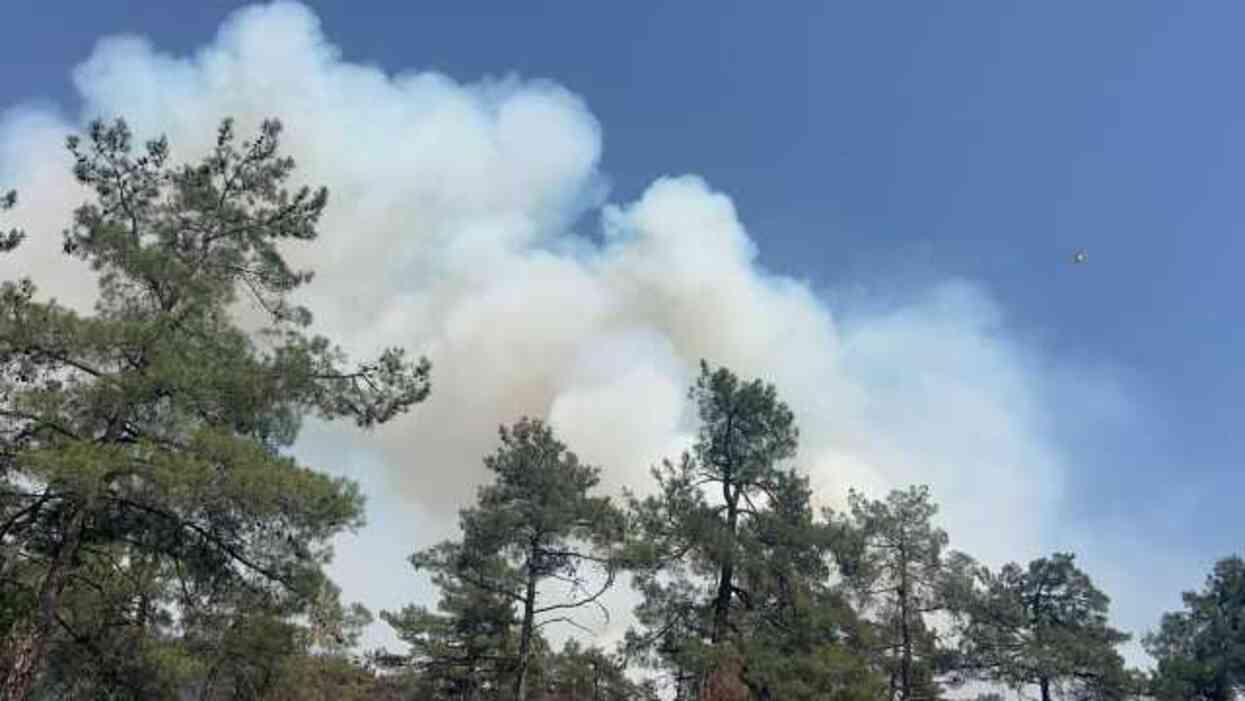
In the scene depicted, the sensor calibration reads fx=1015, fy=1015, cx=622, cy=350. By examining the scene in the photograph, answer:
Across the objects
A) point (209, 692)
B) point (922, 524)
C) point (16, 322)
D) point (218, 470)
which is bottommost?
point (209, 692)

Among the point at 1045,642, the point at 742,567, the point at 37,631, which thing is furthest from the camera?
the point at 1045,642

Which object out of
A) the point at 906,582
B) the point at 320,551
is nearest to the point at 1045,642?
the point at 906,582

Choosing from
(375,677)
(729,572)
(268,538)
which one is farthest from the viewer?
(375,677)

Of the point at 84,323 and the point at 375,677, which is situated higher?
the point at 84,323

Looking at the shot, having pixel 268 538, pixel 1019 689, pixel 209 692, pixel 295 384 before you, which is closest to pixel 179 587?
pixel 268 538

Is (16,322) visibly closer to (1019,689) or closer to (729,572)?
(729,572)

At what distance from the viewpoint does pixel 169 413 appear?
16.8 meters

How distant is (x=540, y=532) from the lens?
29656 millimetres

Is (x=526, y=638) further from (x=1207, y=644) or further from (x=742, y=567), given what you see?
(x=1207, y=644)

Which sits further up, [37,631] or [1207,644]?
[1207,644]

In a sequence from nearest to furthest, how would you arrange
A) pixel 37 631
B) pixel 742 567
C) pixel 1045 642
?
pixel 37 631 → pixel 742 567 → pixel 1045 642

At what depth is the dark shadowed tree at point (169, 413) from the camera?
15.6 metres

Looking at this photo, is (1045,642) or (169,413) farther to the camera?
(1045,642)

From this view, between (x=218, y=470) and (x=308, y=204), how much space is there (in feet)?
21.2
